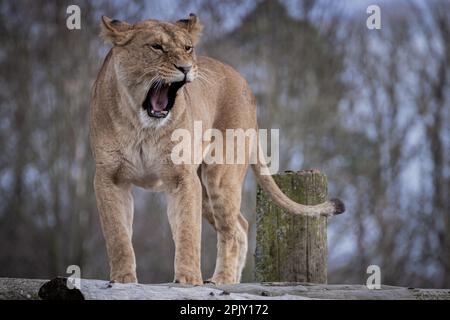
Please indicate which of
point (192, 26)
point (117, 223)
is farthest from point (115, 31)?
point (117, 223)

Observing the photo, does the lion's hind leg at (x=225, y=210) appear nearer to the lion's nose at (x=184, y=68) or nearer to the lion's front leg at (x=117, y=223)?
the lion's front leg at (x=117, y=223)

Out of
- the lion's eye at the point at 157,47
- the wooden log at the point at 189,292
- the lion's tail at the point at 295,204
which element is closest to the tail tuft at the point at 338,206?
the lion's tail at the point at 295,204

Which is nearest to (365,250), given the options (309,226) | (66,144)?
(66,144)

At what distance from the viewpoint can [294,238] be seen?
21.0ft

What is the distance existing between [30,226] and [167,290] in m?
14.5

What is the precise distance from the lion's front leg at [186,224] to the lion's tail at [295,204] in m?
0.68

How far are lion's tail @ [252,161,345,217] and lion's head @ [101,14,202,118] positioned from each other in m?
1.09

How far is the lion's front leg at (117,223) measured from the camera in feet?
18.4

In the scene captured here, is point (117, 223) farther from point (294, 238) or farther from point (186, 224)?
point (294, 238)

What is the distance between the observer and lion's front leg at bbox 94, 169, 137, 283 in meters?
5.61

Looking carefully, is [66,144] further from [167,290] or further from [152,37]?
[167,290]

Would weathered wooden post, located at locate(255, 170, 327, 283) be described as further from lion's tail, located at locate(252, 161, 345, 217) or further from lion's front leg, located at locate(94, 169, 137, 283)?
lion's front leg, located at locate(94, 169, 137, 283)

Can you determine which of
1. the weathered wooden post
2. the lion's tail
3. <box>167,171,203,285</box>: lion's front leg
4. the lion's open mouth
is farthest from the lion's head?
the weathered wooden post

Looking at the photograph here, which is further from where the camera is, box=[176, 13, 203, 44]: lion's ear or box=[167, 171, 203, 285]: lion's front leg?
box=[176, 13, 203, 44]: lion's ear
